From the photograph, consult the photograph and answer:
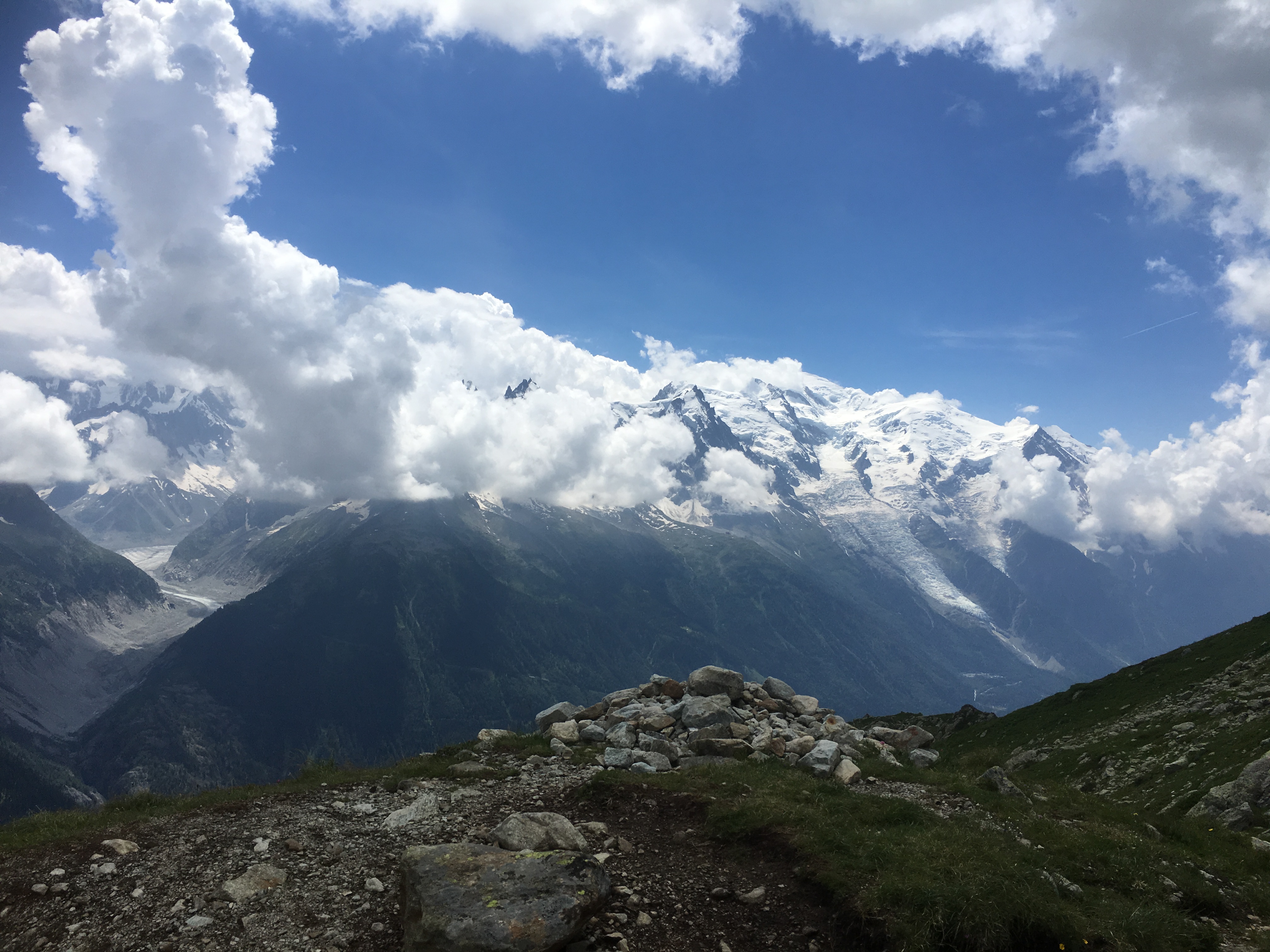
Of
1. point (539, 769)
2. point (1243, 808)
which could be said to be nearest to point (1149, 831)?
point (1243, 808)

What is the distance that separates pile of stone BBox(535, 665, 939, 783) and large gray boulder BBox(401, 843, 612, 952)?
12369 millimetres

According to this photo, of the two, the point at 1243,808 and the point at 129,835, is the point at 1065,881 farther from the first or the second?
the point at 129,835

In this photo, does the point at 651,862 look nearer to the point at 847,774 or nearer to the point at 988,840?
the point at 988,840

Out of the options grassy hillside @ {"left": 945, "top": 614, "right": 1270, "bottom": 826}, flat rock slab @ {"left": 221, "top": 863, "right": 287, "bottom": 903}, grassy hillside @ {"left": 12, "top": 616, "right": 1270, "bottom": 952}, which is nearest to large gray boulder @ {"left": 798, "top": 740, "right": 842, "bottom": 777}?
grassy hillside @ {"left": 12, "top": 616, "right": 1270, "bottom": 952}

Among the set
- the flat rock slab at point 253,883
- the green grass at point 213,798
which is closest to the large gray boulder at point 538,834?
the flat rock slab at point 253,883

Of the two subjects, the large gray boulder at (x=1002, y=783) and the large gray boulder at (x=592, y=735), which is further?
the large gray boulder at (x=592, y=735)

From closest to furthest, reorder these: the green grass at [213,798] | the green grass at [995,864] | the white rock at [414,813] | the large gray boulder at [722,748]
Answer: the green grass at [995,864] < the green grass at [213,798] < the white rock at [414,813] < the large gray boulder at [722,748]

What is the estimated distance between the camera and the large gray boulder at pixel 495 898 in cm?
1289

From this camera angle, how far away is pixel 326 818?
2056 centimetres

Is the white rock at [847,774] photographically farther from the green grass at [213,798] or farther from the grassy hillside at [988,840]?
the green grass at [213,798]

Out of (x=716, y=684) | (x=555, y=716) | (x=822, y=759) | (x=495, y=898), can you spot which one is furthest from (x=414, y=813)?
(x=716, y=684)

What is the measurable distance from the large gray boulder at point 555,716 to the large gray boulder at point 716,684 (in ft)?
24.9

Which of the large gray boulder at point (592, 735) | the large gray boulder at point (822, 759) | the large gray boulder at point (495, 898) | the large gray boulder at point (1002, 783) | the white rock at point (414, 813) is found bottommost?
the large gray boulder at point (1002, 783)

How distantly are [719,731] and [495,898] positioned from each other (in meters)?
20.2
